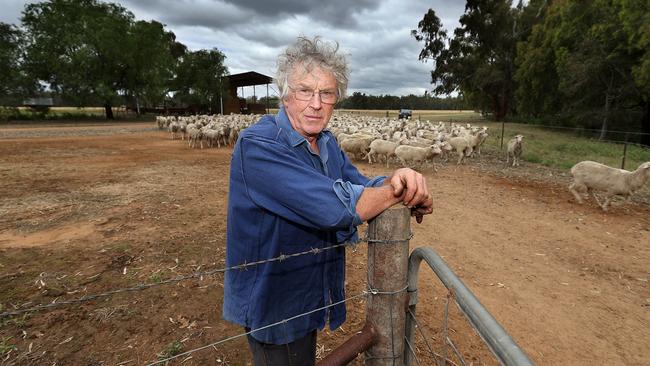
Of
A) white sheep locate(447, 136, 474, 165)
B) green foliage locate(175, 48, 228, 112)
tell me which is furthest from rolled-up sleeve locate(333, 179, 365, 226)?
green foliage locate(175, 48, 228, 112)

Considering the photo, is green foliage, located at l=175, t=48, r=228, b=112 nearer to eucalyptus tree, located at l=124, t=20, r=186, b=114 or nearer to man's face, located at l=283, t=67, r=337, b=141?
eucalyptus tree, located at l=124, t=20, r=186, b=114

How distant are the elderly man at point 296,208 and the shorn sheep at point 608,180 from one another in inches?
356

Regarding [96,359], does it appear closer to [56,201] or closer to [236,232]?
[236,232]

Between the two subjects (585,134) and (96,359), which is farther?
(585,134)

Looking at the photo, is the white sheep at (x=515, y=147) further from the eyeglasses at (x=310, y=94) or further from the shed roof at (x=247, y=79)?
the shed roof at (x=247, y=79)

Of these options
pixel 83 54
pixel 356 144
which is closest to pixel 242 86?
pixel 83 54

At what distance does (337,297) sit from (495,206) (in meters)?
7.85

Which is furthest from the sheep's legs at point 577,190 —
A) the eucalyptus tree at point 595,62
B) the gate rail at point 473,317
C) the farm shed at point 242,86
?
the farm shed at point 242,86

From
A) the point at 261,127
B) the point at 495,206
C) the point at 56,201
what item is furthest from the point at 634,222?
the point at 56,201

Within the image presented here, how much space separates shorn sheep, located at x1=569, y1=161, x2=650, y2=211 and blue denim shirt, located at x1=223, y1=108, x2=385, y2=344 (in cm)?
911

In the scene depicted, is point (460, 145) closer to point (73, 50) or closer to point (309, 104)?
point (309, 104)

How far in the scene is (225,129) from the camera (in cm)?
2009

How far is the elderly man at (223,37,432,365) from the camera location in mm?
1344

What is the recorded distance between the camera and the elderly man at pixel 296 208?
134 cm
